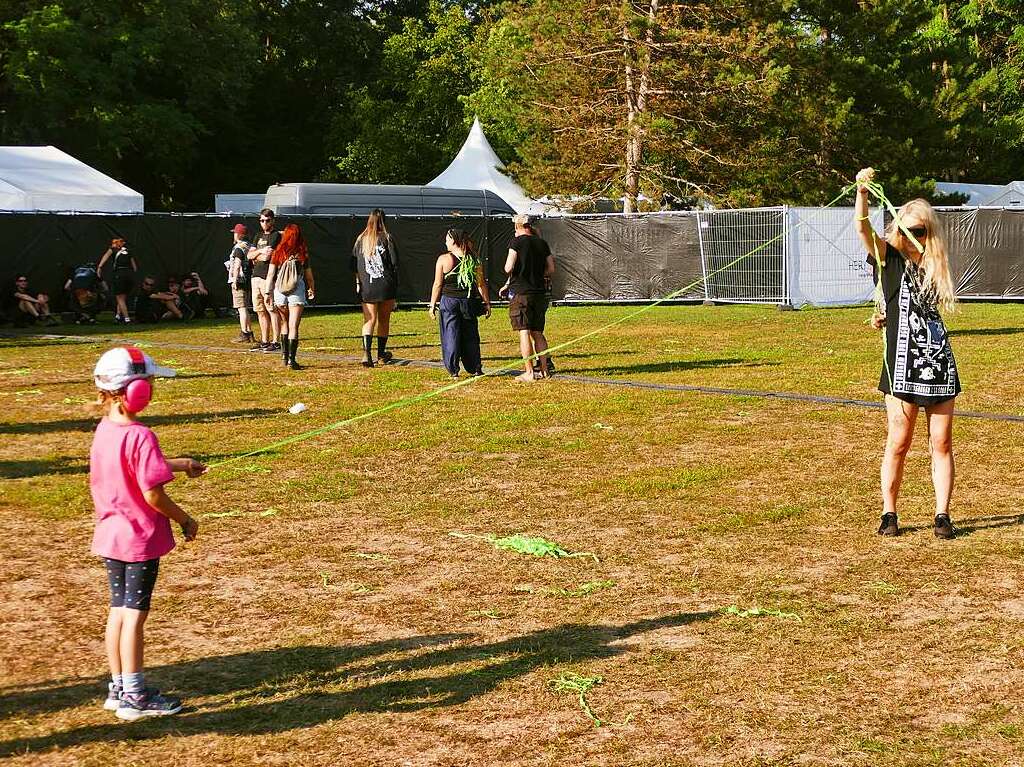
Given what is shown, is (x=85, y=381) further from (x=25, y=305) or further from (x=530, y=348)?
(x=25, y=305)

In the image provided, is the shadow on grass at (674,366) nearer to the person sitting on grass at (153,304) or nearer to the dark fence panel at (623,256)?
the dark fence panel at (623,256)

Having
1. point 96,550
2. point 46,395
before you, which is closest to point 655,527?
point 96,550

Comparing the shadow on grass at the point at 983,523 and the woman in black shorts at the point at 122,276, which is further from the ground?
the woman in black shorts at the point at 122,276

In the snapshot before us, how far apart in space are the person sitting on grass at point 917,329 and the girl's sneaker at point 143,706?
4426 mm

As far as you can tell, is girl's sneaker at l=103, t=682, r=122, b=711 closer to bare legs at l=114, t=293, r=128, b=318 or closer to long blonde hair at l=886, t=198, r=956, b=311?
long blonde hair at l=886, t=198, r=956, b=311

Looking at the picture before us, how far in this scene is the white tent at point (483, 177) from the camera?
4019cm

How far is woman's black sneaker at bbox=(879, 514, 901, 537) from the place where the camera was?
298 inches

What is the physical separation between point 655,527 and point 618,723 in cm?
318

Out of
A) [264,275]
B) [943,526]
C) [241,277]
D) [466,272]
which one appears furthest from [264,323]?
[943,526]

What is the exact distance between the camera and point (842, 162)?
43.8 meters

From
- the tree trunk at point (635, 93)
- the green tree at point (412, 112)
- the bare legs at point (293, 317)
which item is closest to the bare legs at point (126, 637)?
the bare legs at point (293, 317)

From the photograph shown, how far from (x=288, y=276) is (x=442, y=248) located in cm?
1626

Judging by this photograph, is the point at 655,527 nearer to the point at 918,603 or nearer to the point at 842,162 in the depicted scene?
the point at 918,603

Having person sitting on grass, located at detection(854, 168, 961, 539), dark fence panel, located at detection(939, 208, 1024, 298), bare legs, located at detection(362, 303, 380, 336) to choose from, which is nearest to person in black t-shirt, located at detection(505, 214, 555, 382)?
bare legs, located at detection(362, 303, 380, 336)
